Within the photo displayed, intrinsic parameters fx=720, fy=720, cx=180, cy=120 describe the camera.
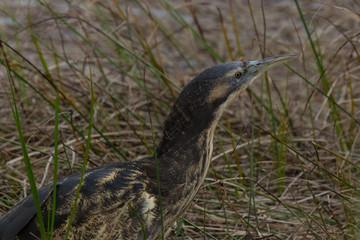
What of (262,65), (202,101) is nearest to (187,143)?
(202,101)

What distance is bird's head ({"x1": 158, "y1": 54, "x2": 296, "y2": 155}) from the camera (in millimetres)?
2078

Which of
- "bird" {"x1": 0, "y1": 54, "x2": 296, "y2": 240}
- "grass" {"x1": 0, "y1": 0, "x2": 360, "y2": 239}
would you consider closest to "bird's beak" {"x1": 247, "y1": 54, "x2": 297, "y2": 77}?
"bird" {"x1": 0, "y1": 54, "x2": 296, "y2": 240}

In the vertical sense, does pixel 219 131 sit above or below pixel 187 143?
below

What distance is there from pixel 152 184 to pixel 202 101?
0.28 meters

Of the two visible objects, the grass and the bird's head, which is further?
the grass

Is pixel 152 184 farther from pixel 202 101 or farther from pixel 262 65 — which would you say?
pixel 262 65

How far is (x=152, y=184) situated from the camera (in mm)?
2016

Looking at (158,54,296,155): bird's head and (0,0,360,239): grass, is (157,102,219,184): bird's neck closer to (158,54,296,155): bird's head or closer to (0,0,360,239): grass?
(158,54,296,155): bird's head

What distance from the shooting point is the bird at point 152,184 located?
1896 mm

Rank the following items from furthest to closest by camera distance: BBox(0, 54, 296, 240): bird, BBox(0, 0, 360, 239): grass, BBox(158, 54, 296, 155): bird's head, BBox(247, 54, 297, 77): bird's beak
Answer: BBox(0, 0, 360, 239): grass → BBox(247, 54, 297, 77): bird's beak → BBox(158, 54, 296, 155): bird's head → BBox(0, 54, 296, 240): bird

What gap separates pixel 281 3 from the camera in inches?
216

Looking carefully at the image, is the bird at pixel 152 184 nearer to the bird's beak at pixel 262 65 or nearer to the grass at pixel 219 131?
the bird's beak at pixel 262 65

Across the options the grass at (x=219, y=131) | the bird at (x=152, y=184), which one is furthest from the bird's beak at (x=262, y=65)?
the grass at (x=219, y=131)

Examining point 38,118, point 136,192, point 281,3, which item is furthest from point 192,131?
point 281,3
